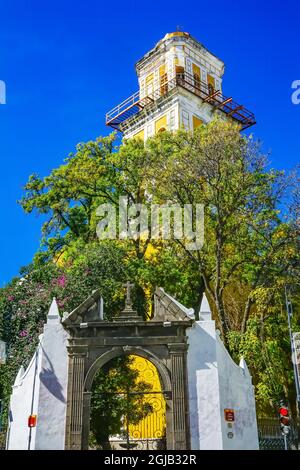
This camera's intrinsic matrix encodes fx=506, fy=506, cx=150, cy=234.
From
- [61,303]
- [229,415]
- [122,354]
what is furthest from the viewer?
[61,303]

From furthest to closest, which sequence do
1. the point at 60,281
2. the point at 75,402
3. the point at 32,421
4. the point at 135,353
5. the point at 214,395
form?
1. the point at 60,281
2. the point at 135,353
3. the point at 214,395
4. the point at 32,421
5. the point at 75,402

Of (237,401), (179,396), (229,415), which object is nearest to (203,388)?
(179,396)

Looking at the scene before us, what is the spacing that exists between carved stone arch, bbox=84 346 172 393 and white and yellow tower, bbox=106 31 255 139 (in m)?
20.4

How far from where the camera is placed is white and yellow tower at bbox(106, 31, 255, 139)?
3306 cm

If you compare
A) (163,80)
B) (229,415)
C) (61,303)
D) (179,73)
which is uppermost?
(163,80)

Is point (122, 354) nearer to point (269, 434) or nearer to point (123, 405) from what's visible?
point (123, 405)

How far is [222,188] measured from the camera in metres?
21.7

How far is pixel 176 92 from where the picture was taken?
3284 centimetres

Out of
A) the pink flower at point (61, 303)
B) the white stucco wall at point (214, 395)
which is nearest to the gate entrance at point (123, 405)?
the white stucco wall at point (214, 395)

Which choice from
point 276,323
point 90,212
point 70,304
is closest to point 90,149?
point 90,212

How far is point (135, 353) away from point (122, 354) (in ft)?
1.30

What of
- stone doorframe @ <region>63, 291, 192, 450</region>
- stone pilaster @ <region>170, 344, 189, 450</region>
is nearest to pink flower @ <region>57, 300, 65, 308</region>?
stone doorframe @ <region>63, 291, 192, 450</region>

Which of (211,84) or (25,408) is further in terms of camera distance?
(211,84)

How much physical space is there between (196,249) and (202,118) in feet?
48.7
